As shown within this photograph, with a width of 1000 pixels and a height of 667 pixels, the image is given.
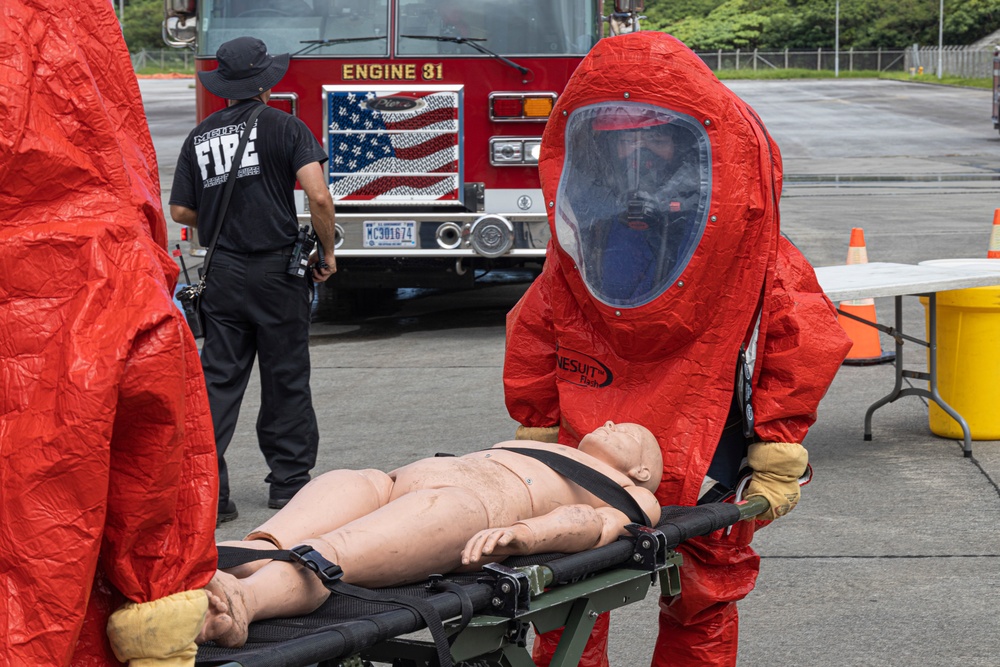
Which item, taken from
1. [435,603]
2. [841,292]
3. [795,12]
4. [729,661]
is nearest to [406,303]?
[841,292]

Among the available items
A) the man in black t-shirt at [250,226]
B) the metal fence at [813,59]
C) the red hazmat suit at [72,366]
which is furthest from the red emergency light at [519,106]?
the metal fence at [813,59]

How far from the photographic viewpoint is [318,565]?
262 centimetres

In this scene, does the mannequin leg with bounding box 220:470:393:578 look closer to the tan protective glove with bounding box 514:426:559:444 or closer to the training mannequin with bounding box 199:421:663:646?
the training mannequin with bounding box 199:421:663:646

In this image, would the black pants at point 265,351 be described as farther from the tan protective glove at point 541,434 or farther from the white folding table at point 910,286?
the white folding table at point 910,286

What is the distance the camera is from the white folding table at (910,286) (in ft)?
20.3

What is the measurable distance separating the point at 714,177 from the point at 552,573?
1.12m

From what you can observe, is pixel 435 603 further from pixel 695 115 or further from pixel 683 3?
pixel 683 3

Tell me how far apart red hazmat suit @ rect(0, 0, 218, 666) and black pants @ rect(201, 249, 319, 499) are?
11.2ft

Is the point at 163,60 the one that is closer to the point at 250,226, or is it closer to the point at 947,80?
the point at 947,80

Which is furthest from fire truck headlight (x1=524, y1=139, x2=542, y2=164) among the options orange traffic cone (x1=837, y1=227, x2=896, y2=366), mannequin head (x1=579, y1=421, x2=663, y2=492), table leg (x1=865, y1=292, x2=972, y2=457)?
mannequin head (x1=579, y1=421, x2=663, y2=492)

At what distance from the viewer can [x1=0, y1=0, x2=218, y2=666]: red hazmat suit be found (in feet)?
6.29

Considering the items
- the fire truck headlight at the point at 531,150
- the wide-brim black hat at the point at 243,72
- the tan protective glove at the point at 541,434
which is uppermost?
the wide-brim black hat at the point at 243,72

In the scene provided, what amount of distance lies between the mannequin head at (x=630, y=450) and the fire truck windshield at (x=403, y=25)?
5763 mm

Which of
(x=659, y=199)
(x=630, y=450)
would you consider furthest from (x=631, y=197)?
(x=630, y=450)
